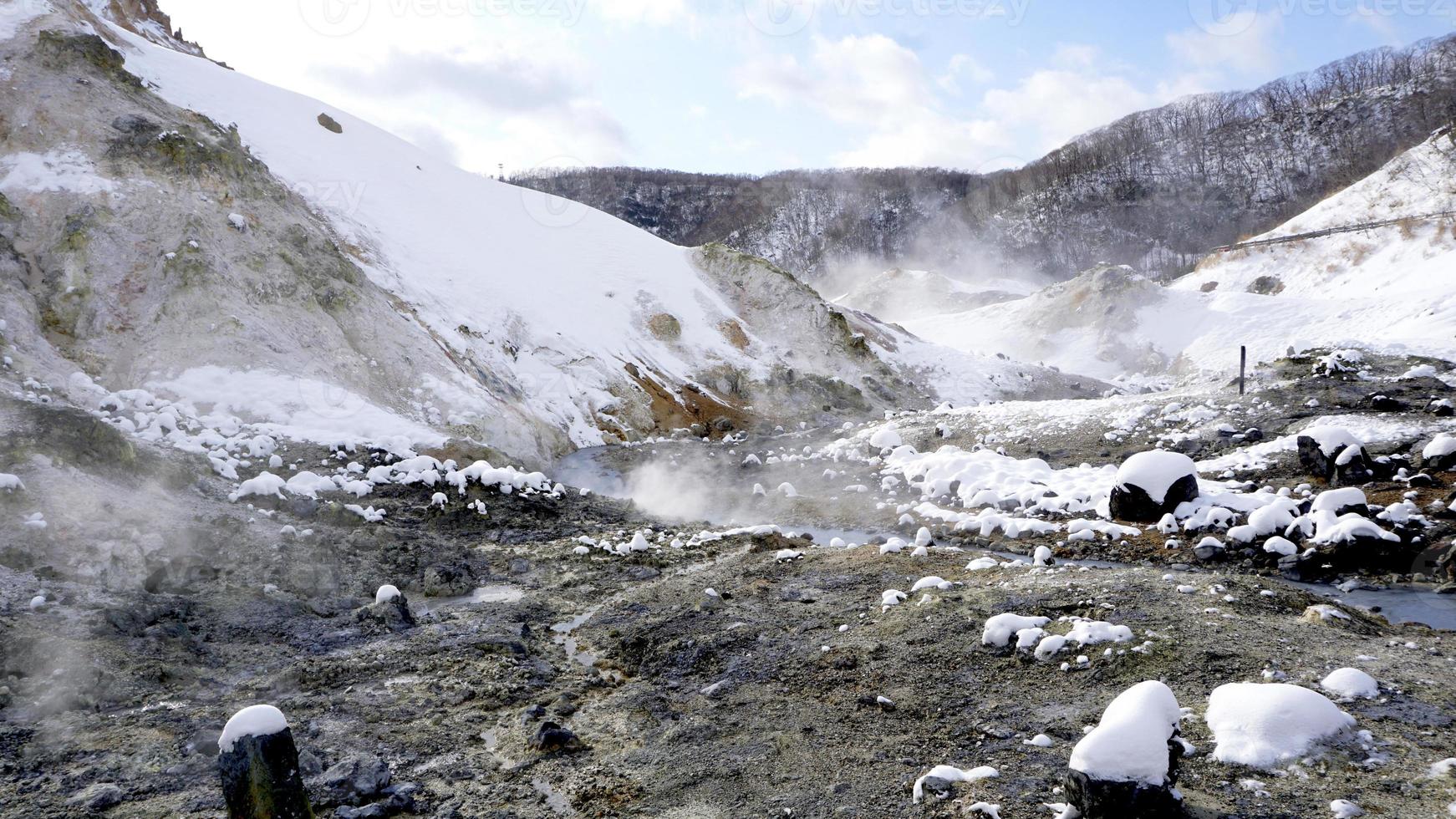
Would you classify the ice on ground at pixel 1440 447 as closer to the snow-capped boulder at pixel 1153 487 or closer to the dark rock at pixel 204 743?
the snow-capped boulder at pixel 1153 487

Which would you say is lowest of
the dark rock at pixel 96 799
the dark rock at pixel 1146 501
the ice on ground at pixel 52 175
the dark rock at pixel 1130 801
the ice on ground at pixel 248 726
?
the dark rock at pixel 1146 501

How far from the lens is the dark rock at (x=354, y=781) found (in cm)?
652

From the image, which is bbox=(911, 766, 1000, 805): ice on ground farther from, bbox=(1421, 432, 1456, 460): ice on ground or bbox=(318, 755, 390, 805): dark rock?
bbox=(1421, 432, 1456, 460): ice on ground

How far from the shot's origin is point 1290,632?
8273 millimetres

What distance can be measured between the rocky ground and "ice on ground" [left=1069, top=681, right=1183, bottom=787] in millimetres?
629

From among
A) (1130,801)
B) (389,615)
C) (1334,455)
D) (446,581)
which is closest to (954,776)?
(1130,801)

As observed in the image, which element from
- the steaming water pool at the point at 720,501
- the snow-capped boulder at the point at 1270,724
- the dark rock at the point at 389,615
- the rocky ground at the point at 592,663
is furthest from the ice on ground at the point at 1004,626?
the dark rock at the point at 389,615

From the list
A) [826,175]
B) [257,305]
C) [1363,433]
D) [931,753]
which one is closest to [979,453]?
[1363,433]

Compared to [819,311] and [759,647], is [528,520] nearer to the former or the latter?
[759,647]

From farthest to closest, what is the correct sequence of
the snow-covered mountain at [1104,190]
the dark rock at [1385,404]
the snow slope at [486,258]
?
the snow-covered mountain at [1104,190] < the snow slope at [486,258] < the dark rock at [1385,404]

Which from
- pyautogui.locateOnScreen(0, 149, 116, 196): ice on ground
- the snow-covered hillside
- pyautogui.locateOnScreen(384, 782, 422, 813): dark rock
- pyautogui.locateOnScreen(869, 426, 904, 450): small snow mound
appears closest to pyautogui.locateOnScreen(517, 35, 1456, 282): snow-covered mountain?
the snow-covered hillside

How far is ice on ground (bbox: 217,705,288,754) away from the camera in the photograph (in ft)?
18.1

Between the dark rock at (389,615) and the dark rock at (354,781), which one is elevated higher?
the dark rock at (389,615)

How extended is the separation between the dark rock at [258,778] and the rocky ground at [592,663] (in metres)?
0.90
